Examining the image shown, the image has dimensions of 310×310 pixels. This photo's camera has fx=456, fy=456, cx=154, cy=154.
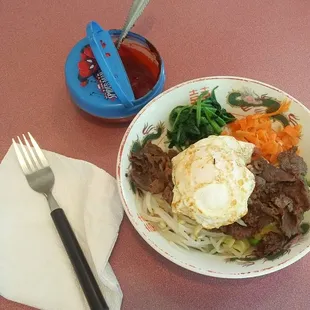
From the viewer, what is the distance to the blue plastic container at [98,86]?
1.09m

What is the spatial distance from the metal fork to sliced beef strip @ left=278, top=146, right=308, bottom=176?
0.45m

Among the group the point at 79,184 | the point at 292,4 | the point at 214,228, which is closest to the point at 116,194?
the point at 79,184

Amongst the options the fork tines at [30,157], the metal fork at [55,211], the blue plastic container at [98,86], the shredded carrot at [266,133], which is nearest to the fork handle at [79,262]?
the metal fork at [55,211]

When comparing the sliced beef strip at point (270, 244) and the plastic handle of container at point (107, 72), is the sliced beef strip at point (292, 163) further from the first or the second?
the plastic handle of container at point (107, 72)

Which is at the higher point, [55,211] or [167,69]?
[167,69]

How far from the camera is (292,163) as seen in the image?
3.08 ft

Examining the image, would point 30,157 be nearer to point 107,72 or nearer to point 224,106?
point 107,72

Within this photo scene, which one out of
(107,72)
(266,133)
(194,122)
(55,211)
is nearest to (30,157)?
(55,211)

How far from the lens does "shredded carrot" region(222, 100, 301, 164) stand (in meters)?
1.00

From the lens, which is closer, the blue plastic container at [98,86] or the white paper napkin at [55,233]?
the white paper napkin at [55,233]

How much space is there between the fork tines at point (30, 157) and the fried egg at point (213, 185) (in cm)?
34

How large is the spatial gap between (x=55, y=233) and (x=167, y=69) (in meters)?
0.54

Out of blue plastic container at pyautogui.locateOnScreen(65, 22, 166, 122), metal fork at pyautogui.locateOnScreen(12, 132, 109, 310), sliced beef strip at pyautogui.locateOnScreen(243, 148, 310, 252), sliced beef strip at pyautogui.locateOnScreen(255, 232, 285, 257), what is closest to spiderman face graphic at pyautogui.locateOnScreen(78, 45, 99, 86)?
blue plastic container at pyautogui.locateOnScreen(65, 22, 166, 122)

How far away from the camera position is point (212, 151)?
35.0 inches
